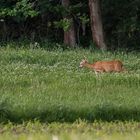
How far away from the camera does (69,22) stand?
25.9 meters

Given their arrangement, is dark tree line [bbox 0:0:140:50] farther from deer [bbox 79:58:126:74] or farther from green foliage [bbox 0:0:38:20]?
deer [bbox 79:58:126:74]

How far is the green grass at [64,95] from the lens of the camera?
34.6 feet

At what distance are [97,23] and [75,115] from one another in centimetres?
1506

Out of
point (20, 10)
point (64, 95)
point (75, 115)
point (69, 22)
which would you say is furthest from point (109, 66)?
point (20, 10)

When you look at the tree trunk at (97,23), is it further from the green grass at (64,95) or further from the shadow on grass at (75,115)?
the shadow on grass at (75,115)

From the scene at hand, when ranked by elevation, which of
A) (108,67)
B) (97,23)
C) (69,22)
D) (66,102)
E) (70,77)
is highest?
(69,22)

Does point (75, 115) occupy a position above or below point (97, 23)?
below

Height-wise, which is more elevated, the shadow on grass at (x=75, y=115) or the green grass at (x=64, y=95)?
the green grass at (x=64, y=95)

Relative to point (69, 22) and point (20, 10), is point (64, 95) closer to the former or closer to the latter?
point (69, 22)

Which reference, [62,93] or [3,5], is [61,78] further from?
[3,5]

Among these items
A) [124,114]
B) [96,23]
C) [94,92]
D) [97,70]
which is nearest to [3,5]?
[96,23]

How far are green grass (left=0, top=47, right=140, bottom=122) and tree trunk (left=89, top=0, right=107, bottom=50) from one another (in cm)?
765

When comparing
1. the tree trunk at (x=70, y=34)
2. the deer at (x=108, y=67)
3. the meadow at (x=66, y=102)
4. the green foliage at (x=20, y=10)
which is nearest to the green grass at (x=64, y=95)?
the meadow at (x=66, y=102)

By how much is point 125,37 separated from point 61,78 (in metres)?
15.1
